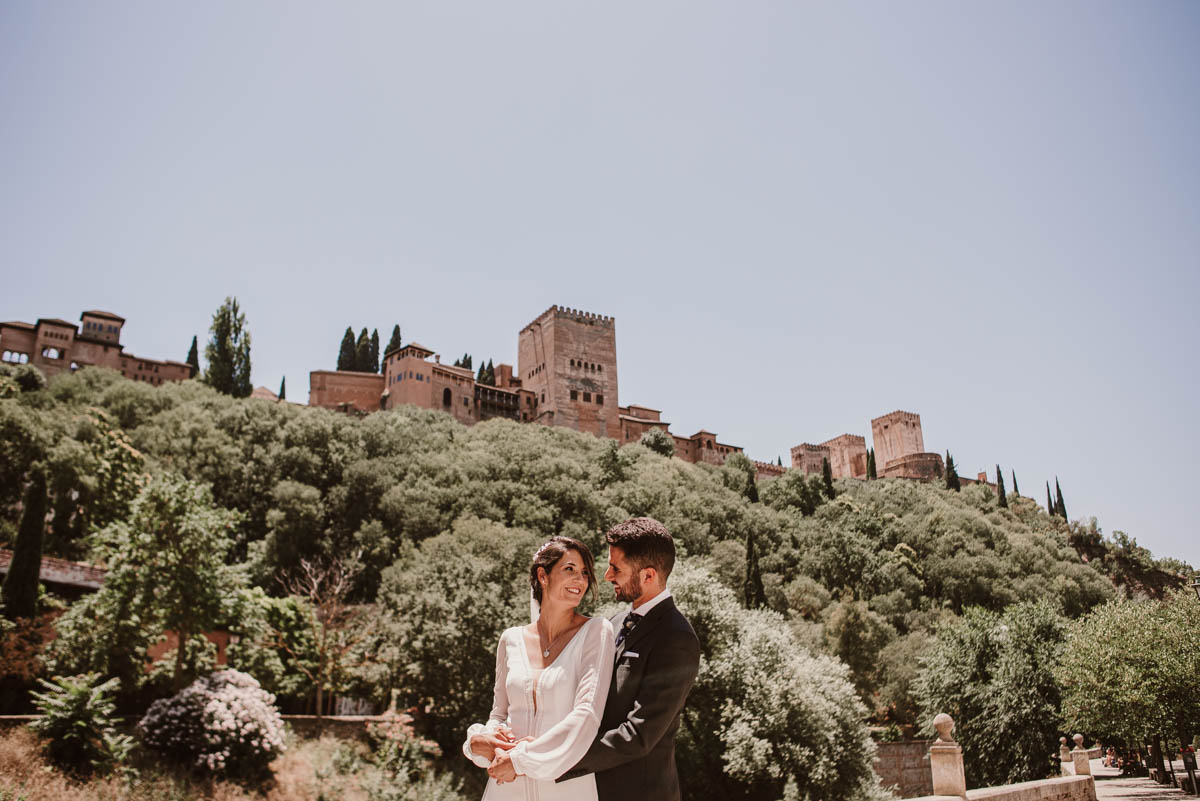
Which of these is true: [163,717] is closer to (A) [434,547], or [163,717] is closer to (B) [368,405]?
(A) [434,547]

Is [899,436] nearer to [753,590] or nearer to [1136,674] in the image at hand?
[753,590]

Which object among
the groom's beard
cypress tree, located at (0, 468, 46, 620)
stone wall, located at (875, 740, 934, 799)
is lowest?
stone wall, located at (875, 740, 934, 799)

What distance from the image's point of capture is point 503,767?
288 centimetres

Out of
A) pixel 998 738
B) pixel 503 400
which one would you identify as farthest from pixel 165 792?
pixel 503 400

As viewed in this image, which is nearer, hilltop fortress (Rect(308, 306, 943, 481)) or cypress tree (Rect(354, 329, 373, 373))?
hilltop fortress (Rect(308, 306, 943, 481))

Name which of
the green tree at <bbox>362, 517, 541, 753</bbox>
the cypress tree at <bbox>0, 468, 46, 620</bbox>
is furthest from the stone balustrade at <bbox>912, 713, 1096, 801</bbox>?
the cypress tree at <bbox>0, 468, 46, 620</bbox>

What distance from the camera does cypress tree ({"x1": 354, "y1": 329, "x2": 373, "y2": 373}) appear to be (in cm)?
6288

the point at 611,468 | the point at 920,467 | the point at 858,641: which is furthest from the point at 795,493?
the point at 920,467

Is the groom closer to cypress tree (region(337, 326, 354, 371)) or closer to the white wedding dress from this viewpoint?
the white wedding dress

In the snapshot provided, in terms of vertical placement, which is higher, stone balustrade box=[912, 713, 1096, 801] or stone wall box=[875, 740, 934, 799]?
stone balustrade box=[912, 713, 1096, 801]

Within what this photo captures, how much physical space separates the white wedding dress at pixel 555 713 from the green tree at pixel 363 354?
2481 inches

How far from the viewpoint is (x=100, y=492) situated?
25.4 meters

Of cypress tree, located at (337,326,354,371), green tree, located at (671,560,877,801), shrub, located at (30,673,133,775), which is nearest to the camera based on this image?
shrub, located at (30,673,133,775)

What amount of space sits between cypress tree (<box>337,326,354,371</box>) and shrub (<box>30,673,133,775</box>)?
170 ft
